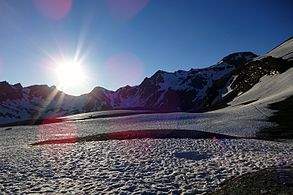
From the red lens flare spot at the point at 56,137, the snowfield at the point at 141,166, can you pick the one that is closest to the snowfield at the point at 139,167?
the snowfield at the point at 141,166

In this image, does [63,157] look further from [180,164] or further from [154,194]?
[154,194]

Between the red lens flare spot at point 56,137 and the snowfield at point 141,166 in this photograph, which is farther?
the red lens flare spot at point 56,137

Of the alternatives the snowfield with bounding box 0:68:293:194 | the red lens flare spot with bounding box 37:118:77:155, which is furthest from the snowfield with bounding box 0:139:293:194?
the red lens flare spot with bounding box 37:118:77:155

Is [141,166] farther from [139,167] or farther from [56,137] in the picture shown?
[56,137]

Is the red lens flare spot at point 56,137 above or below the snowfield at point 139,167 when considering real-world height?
above

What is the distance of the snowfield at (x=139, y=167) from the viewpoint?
16.0 metres

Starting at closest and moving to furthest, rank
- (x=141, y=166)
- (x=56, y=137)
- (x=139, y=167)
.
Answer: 1. (x=139, y=167)
2. (x=141, y=166)
3. (x=56, y=137)

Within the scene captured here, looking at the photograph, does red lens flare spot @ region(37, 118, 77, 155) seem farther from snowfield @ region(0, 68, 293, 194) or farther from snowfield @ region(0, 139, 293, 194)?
snowfield @ region(0, 139, 293, 194)

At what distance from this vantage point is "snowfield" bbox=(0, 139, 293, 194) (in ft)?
52.5

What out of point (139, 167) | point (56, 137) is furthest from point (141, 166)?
point (56, 137)

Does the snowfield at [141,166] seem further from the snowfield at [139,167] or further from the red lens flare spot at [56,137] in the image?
the red lens flare spot at [56,137]

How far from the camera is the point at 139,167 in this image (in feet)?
66.6

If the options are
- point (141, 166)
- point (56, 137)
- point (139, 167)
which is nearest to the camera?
point (139, 167)

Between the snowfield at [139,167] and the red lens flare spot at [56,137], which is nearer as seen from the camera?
the snowfield at [139,167]
